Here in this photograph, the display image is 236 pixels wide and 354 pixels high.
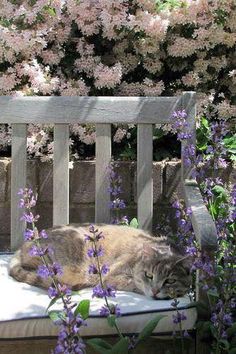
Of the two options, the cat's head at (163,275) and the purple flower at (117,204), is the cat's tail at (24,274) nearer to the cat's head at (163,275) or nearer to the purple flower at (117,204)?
the cat's head at (163,275)

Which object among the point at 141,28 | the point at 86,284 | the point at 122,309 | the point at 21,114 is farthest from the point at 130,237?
the point at 141,28

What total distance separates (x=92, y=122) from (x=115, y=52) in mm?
738

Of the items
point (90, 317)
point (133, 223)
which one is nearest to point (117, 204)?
point (133, 223)

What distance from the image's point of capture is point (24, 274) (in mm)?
2633

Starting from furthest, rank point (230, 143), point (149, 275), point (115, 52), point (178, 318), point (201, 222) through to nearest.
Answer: point (115, 52), point (230, 143), point (149, 275), point (201, 222), point (178, 318)

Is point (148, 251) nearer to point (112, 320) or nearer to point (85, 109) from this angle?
point (112, 320)

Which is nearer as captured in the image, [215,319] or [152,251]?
[215,319]

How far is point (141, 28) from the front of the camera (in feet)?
11.5

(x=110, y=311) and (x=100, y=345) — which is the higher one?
(x=110, y=311)

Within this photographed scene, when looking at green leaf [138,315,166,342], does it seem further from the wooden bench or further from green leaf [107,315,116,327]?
the wooden bench

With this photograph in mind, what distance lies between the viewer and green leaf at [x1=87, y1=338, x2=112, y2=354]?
2.13 m

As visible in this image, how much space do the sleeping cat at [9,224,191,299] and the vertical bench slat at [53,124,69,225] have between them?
0.26 m

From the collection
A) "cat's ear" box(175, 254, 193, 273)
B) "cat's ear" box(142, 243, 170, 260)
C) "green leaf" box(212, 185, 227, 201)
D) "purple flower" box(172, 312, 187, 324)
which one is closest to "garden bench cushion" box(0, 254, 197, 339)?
"purple flower" box(172, 312, 187, 324)

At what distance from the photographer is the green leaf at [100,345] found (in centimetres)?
213
